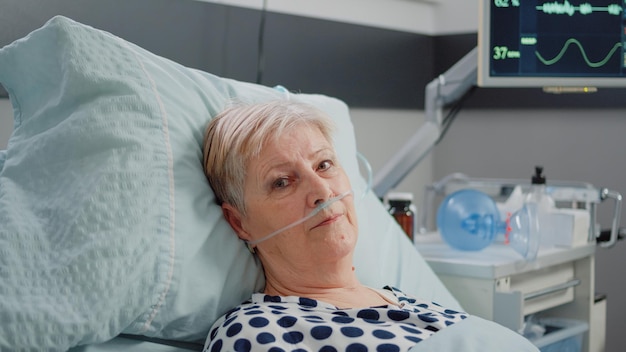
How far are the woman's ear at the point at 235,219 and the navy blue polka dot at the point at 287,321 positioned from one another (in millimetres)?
209

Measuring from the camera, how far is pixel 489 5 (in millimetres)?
2322

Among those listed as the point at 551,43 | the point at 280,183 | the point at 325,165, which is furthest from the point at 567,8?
the point at 280,183

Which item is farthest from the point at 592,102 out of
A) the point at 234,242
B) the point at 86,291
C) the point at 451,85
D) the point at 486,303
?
the point at 86,291

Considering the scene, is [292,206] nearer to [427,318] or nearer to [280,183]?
[280,183]

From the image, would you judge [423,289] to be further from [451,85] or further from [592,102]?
[592,102]

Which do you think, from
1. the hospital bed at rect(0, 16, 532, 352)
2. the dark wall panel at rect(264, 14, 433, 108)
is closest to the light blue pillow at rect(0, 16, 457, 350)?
the hospital bed at rect(0, 16, 532, 352)

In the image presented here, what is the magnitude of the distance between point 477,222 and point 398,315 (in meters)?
0.83

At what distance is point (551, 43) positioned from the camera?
2.36 m

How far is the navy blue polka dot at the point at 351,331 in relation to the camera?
1.32 meters

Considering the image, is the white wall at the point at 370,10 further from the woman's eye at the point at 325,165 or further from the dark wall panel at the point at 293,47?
the woman's eye at the point at 325,165

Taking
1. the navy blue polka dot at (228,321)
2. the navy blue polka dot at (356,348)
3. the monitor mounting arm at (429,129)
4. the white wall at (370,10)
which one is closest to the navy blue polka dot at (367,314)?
the navy blue polka dot at (356,348)

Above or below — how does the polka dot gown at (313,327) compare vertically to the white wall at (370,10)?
below

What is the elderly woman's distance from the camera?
1438 millimetres

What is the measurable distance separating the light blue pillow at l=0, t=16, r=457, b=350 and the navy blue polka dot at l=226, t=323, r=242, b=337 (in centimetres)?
8
